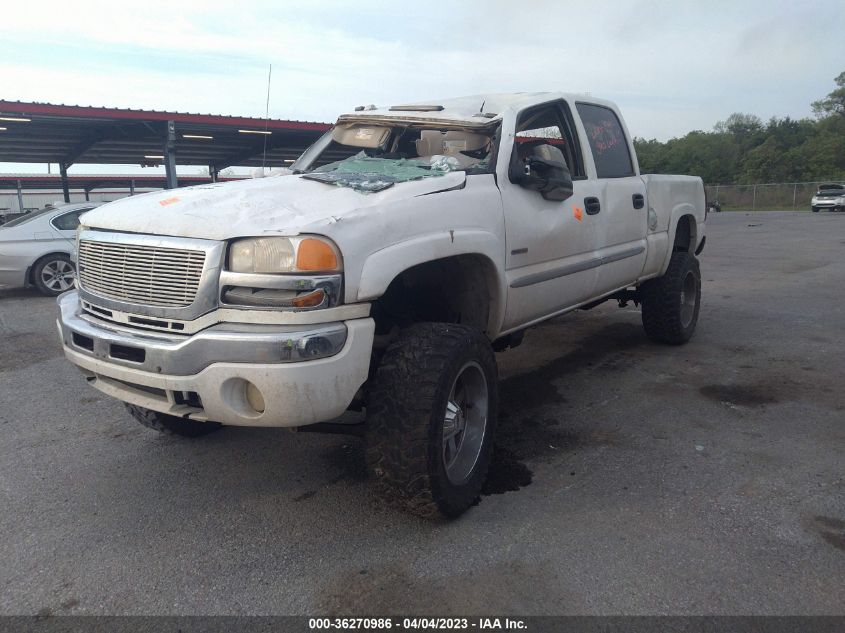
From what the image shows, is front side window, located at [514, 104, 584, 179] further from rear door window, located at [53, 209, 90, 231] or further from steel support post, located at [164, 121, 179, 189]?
steel support post, located at [164, 121, 179, 189]

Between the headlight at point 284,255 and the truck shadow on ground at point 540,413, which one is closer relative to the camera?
the headlight at point 284,255

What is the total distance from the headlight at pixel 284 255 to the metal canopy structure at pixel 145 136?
12776 millimetres

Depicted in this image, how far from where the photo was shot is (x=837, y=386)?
4.81 meters

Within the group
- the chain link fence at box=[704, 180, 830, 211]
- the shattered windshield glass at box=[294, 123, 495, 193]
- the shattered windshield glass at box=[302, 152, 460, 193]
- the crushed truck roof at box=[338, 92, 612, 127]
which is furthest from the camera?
the chain link fence at box=[704, 180, 830, 211]

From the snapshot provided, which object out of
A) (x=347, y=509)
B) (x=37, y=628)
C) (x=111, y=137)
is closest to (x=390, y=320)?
(x=347, y=509)

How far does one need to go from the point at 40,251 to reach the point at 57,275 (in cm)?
41

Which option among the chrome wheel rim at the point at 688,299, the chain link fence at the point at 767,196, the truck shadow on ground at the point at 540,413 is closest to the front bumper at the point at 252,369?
the truck shadow on ground at the point at 540,413

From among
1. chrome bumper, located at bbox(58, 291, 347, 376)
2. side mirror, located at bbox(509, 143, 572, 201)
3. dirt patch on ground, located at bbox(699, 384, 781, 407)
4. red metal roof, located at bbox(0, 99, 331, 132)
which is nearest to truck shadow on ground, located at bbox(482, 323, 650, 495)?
dirt patch on ground, located at bbox(699, 384, 781, 407)

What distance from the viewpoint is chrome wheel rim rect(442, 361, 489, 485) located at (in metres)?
3.13

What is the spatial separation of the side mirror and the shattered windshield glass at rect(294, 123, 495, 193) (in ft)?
0.55

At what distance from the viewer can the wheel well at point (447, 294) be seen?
3400 millimetres

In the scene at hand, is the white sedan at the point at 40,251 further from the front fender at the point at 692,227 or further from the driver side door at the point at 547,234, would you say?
the front fender at the point at 692,227

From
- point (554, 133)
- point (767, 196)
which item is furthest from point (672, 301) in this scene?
point (767, 196)

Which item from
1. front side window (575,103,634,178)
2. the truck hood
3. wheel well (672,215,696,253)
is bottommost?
wheel well (672,215,696,253)
